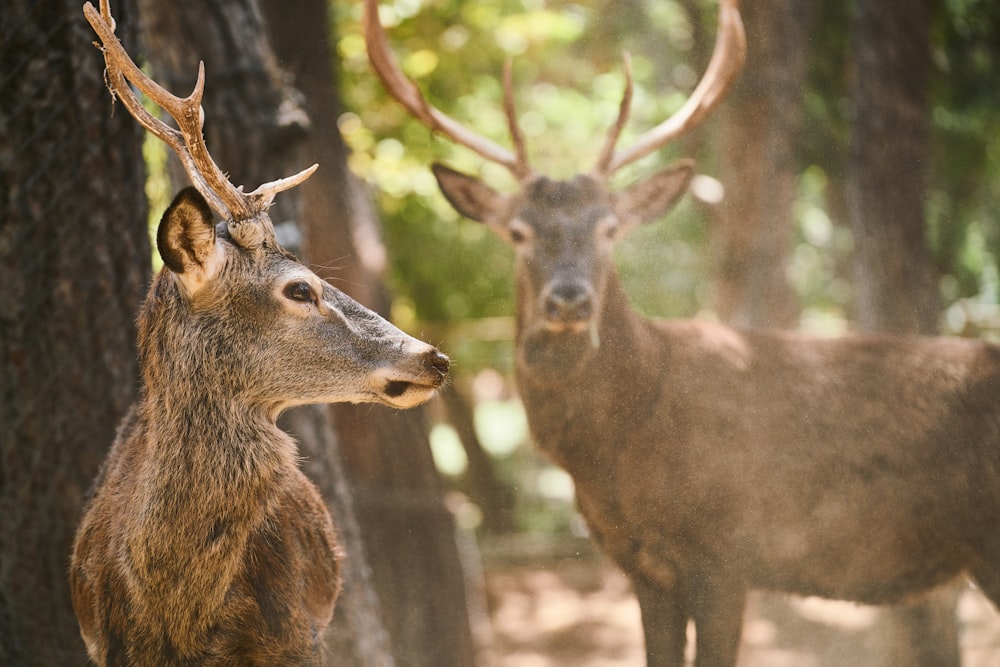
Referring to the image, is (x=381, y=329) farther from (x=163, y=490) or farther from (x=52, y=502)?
(x=52, y=502)

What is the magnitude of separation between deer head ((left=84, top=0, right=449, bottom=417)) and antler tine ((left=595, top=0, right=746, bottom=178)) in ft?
4.16

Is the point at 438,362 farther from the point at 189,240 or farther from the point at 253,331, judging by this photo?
the point at 189,240

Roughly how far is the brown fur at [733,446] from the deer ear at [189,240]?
1.09 m

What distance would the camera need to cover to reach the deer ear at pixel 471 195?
3.47 meters

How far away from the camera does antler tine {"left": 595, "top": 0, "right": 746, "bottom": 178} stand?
344 cm

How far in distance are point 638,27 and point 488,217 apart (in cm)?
148

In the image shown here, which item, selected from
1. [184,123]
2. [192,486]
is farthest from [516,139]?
[192,486]

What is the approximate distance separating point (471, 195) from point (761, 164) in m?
1.42

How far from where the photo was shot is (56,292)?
3699 mm

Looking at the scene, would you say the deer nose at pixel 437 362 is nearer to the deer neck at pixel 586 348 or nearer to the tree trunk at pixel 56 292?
the deer neck at pixel 586 348

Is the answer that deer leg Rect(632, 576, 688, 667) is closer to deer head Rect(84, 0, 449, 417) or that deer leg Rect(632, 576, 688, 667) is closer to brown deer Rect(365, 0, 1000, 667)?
brown deer Rect(365, 0, 1000, 667)

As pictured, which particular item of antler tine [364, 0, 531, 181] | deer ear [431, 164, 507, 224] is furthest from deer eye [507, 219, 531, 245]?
antler tine [364, 0, 531, 181]

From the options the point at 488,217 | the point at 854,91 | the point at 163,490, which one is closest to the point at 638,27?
the point at 854,91

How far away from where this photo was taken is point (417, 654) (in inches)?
201
